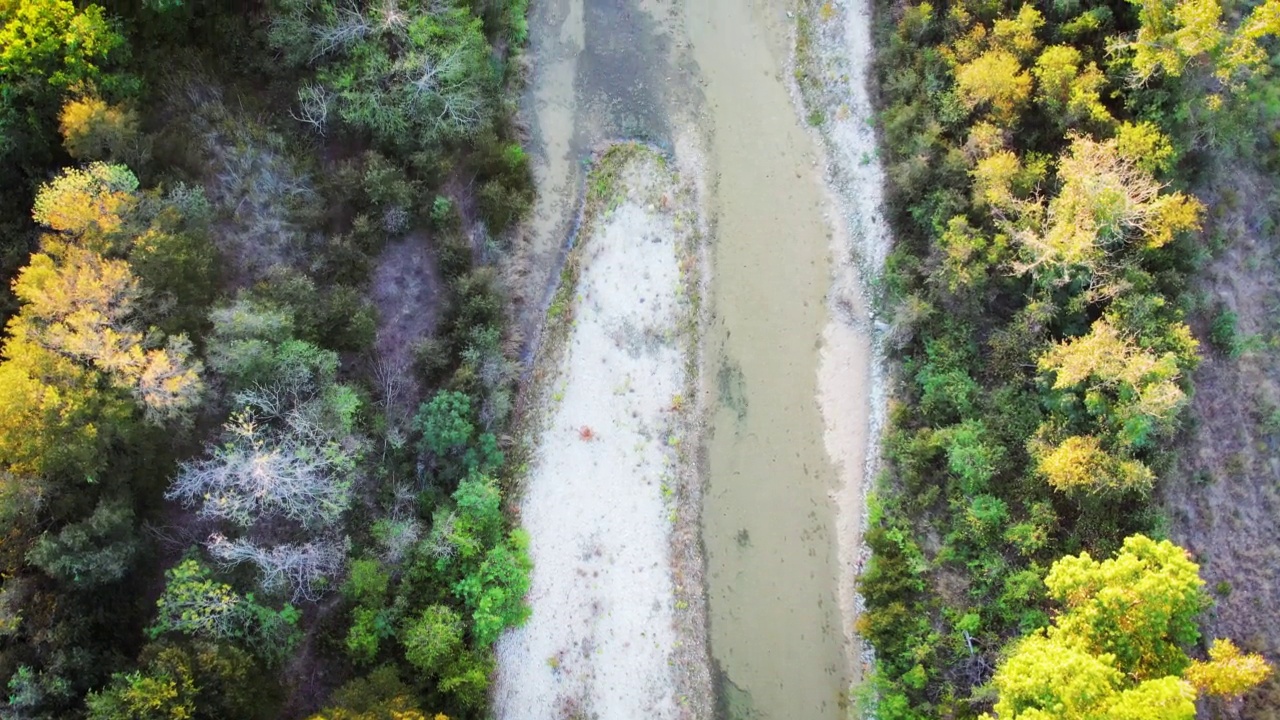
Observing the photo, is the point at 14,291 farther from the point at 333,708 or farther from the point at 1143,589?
the point at 1143,589

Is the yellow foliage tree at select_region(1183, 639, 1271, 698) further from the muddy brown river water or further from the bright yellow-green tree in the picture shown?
the muddy brown river water

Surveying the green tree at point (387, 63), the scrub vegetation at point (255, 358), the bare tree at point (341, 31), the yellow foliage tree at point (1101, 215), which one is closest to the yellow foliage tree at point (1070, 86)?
the yellow foliage tree at point (1101, 215)

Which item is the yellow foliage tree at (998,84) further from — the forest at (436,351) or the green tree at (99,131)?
the green tree at (99,131)

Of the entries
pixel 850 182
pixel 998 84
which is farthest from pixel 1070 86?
pixel 850 182

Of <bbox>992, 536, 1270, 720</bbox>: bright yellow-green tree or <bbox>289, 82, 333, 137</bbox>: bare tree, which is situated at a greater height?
<bbox>289, 82, 333, 137</bbox>: bare tree

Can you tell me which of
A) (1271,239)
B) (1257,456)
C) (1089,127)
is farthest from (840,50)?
(1257,456)

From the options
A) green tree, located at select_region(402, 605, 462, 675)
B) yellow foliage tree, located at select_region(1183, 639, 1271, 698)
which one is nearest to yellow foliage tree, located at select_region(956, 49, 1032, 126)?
yellow foliage tree, located at select_region(1183, 639, 1271, 698)
